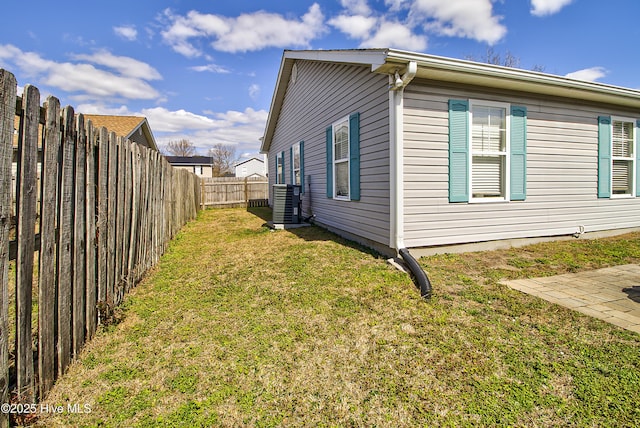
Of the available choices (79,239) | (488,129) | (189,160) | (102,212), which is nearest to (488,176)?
(488,129)

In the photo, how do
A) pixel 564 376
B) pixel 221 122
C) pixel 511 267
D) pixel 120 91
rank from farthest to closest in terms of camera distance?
1. pixel 221 122
2. pixel 120 91
3. pixel 511 267
4. pixel 564 376

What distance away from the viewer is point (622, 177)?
661 cm

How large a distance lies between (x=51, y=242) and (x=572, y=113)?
7.72 meters

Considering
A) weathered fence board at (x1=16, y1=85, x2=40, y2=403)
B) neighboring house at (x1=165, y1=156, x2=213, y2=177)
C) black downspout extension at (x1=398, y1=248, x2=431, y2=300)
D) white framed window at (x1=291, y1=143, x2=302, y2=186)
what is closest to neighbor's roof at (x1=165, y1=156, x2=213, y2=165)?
neighboring house at (x1=165, y1=156, x2=213, y2=177)

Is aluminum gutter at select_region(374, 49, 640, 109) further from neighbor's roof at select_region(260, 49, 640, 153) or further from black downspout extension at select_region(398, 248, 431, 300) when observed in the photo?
black downspout extension at select_region(398, 248, 431, 300)

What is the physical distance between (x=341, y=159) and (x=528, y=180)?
3420 millimetres

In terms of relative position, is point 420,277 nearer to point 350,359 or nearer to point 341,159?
point 350,359

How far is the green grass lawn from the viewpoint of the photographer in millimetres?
1824


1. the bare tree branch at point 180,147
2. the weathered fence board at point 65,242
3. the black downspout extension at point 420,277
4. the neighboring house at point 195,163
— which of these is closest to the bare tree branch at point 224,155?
the bare tree branch at point 180,147

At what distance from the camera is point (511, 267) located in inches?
174

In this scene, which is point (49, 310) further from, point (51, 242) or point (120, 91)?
point (120, 91)

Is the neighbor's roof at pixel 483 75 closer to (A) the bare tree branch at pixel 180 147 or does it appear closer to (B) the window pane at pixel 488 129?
(B) the window pane at pixel 488 129

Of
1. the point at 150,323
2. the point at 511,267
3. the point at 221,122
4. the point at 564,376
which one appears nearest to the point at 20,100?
the point at 150,323

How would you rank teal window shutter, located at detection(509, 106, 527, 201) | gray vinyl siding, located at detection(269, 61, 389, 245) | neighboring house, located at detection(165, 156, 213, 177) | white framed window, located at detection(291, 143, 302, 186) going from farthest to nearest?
neighboring house, located at detection(165, 156, 213, 177) < white framed window, located at detection(291, 143, 302, 186) < teal window shutter, located at detection(509, 106, 527, 201) < gray vinyl siding, located at detection(269, 61, 389, 245)
